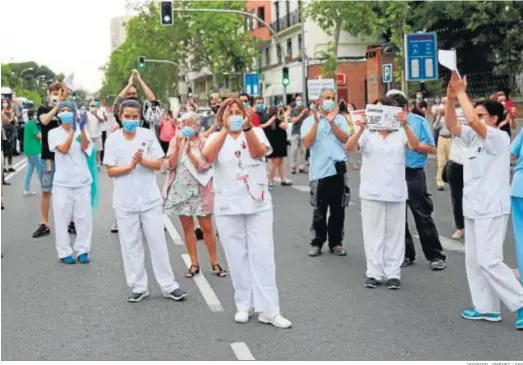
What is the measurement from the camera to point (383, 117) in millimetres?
7973

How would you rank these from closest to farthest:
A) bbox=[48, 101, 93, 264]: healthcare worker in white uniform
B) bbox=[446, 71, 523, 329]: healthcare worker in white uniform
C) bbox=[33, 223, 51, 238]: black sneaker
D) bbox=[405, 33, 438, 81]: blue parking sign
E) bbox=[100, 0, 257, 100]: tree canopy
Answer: bbox=[446, 71, 523, 329]: healthcare worker in white uniform, bbox=[48, 101, 93, 264]: healthcare worker in white uniform, bbox=[33, 223, 51, 238]: black sneaker, bbox=[405, 33, 438, 81]: blue parking sign, bbox=[100, 0, 257, 100]: tree canopy

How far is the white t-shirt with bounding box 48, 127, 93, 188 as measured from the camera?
9664 millimetres

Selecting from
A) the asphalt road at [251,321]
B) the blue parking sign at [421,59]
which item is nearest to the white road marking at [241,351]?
the asphalt road at [251,321]

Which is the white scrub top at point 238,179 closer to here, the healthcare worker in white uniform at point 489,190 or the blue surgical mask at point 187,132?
the blue surgical mask at point 187,132

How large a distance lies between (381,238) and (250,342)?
2.28 m

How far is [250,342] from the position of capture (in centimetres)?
630

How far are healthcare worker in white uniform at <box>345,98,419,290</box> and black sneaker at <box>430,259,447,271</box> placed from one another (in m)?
0.88

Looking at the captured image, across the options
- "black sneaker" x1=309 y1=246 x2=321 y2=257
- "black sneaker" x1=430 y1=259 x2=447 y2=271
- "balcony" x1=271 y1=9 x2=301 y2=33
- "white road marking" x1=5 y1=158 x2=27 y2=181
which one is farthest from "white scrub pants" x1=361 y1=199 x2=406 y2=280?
"balcony" x1=271 y1=9 x2=301 y2=33

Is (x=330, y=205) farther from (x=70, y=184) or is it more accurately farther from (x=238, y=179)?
(x=238, y=179)

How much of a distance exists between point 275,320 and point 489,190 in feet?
6.47

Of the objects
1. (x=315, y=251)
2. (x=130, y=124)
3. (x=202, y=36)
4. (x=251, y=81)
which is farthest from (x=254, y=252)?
(x=202, y=36)

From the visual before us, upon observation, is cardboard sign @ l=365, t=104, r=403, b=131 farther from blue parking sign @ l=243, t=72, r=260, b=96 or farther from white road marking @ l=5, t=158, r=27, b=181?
blue parking sign @ l=243, t=72, r=260, b=96

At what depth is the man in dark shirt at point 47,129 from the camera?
1009 centimetres

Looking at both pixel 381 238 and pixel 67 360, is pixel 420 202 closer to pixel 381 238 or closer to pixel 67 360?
pixel 381 238
